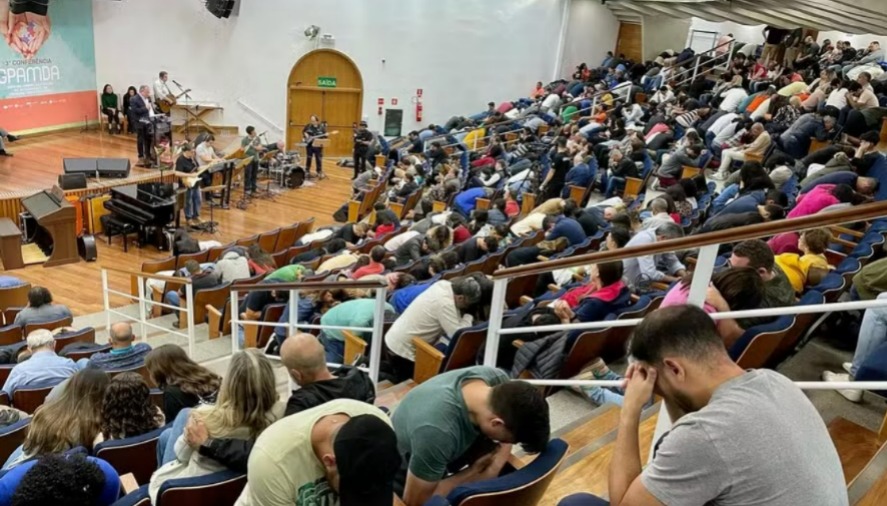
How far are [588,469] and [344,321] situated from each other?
88.5 inches

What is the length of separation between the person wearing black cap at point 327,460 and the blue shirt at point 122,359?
2.79 meters

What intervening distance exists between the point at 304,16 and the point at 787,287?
1391 centimetres

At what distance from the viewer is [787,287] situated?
2873mm

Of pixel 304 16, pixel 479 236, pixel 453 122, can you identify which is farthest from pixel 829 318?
pixel 304 16

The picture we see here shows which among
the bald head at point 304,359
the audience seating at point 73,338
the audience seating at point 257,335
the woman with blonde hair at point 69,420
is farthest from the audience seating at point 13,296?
the bald head at point 304,359

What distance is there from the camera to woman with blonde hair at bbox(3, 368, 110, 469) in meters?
2.76

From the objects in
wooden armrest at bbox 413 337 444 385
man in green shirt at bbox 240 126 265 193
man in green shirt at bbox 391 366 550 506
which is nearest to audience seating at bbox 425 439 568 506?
man in green shirt at bbox 391 366 550 506

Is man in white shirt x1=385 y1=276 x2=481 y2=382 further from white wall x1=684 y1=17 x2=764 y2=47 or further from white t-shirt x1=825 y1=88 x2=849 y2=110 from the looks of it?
white wall x1=684 y1=17 x2=764 y2=47

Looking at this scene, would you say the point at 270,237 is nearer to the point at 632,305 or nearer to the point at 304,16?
the point at 632,305

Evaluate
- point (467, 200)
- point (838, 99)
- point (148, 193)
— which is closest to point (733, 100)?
point (838, 99)

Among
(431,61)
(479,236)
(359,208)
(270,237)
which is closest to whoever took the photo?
(479,236)

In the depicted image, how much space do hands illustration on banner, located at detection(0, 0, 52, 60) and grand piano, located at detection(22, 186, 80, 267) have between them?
4.19 m

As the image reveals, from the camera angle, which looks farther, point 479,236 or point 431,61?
point 431,61

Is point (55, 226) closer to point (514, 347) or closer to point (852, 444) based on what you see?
point (514, 347)
